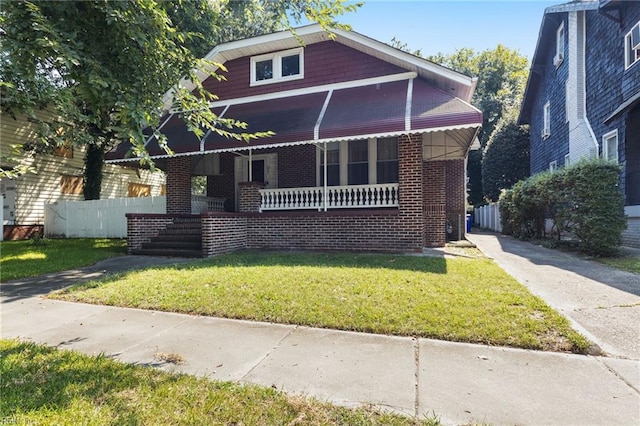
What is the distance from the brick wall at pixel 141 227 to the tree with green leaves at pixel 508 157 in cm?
2169

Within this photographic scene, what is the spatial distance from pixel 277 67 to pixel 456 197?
26.7ft

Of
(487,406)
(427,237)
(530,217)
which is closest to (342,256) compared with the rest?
(427,237)

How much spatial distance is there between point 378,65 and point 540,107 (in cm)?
1323

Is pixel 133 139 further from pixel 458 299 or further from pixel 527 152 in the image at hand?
pixel 527 152

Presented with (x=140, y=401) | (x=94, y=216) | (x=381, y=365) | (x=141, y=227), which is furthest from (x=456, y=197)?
(x=94, y=216)

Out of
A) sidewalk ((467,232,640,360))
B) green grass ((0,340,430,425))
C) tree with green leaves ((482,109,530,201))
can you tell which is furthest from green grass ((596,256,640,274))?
tree with green leaves ((482,109,530,201))

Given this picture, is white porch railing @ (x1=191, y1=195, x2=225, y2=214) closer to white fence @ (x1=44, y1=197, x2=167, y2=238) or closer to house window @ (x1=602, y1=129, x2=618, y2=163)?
white fence @ (x1=44, y1=197, x2=167, y2=238)

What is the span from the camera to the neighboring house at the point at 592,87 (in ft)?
35.4

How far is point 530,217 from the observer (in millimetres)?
13453

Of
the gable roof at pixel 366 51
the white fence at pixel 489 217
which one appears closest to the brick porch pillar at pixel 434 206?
the gable roof at pixel 366 51

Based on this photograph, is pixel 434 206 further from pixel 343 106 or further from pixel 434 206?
pixel 343 106

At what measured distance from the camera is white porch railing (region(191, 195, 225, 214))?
12545 mm

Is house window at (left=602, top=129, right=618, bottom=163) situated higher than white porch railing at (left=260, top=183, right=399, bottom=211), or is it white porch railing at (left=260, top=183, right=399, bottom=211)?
house window at (left=602, top=129, right=618, bottom=163)

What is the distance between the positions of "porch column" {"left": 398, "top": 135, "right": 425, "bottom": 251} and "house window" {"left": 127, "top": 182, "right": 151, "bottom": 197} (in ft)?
63.6
